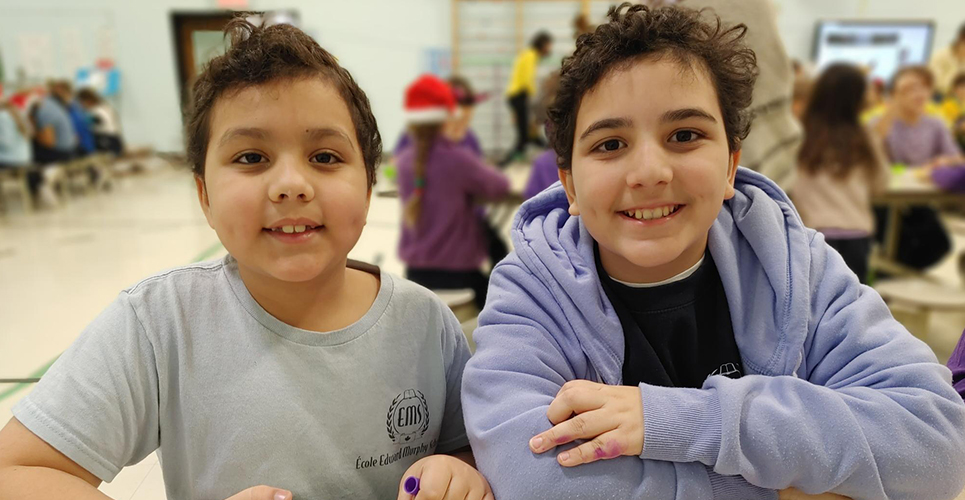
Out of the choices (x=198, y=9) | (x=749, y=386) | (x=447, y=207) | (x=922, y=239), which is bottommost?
(x=922, y=239)

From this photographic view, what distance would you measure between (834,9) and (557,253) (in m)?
8.65

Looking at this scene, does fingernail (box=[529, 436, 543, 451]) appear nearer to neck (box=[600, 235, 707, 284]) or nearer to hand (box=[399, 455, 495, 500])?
hand (box=[399, 455, 495, 500])

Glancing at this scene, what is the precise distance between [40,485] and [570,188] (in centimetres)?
67

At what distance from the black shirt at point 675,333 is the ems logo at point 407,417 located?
256 mm

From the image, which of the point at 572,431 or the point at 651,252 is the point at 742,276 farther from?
the point at 572,431

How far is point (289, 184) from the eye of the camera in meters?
0.71

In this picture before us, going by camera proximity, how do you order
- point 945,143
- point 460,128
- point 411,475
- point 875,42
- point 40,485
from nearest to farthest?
1. point 40,485
2. point 411,475
3. point 460,128
4. point 945,143
5. point 875,42

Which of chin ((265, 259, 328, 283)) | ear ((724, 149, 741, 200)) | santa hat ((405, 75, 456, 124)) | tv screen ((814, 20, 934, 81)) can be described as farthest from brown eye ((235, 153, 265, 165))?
tv screen ((814, 20, 934, 81))

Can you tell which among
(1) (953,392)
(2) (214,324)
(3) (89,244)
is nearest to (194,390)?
(2) (214,324)

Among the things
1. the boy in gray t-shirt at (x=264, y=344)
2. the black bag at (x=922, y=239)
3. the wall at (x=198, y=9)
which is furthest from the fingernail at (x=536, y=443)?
the wall at (x=198, y=9)

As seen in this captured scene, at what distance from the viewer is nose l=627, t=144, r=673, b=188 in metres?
0.72

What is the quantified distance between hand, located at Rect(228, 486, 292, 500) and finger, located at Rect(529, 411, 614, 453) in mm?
269

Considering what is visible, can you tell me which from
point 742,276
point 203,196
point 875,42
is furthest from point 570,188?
point 875,42

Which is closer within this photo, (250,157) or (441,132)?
(250,157)
